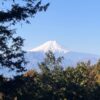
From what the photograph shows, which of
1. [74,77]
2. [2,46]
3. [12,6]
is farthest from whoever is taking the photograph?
[74,77]

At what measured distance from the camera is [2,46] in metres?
29.5

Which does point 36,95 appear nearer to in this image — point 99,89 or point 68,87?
point 68,87

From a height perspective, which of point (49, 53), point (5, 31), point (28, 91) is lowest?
point (5, 31)

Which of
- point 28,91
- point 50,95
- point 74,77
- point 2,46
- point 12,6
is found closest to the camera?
point 12,6

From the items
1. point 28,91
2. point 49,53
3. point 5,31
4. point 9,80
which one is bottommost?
point 9,80

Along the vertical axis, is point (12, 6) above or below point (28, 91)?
below

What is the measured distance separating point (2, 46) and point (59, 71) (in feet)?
164

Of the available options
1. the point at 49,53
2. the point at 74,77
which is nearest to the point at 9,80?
the point at 74,77

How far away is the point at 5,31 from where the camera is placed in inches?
1111

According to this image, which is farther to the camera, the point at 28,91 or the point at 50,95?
the point at 50,95

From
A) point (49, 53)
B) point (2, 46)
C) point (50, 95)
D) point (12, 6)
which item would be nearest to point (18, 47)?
point (2, 46)

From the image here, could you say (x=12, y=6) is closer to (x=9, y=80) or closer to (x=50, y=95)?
(x=9, y=80)

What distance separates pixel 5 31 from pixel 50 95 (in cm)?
4273

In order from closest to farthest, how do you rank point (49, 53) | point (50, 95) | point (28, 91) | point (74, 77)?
point (28, 91), point (50, 95), point (74, 77), point (49, 53)
